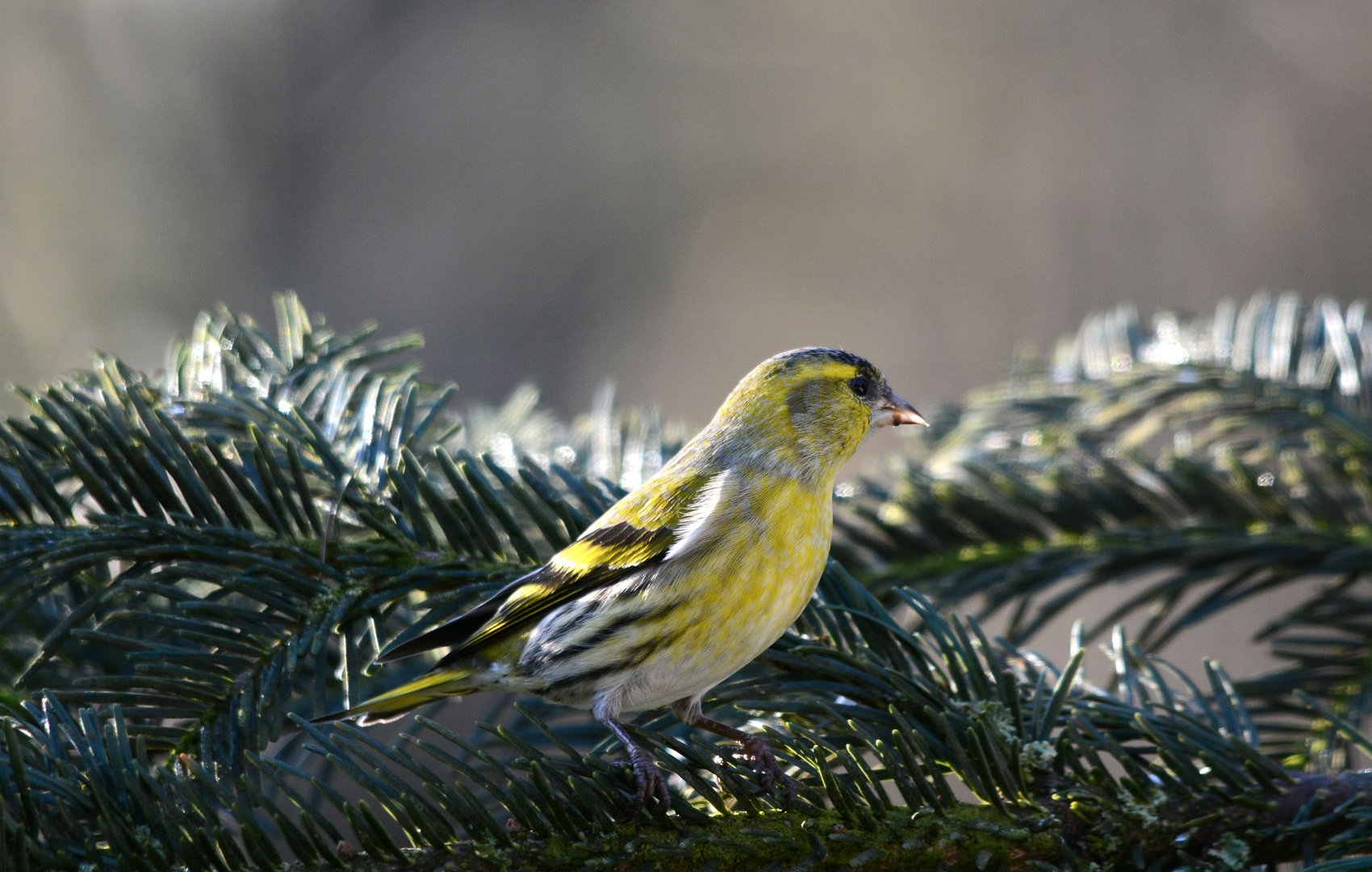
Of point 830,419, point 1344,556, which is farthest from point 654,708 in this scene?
point 1344,556

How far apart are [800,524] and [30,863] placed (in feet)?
2.99

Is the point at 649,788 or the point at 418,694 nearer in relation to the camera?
the point at 649,788

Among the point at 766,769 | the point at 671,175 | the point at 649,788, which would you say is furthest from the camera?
the point at 671,175

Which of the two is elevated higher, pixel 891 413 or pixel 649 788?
pixel 891 413

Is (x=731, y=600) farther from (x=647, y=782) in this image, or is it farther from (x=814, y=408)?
(x=814, y=408)

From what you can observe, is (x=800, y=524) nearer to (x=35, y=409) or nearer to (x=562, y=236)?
(x=35, y=409)

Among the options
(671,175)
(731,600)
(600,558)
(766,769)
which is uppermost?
(671,175)

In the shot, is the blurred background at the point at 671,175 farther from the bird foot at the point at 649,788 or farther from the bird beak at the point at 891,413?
the bird foot at the point at 649,788

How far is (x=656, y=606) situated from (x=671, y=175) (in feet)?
18.0

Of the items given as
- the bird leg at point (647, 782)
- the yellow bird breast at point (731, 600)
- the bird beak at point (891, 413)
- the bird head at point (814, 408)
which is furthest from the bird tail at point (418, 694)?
the bird beak at point (891, 413)

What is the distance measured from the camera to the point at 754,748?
1.28 meters

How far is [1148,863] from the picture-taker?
3.67ft

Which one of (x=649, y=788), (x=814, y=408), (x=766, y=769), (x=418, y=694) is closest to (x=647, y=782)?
(x=649, y=788)

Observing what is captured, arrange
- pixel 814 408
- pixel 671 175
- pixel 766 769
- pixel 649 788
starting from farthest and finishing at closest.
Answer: pixel 671 175
pixel 814 408
pixel 766 769
pixel 649 788
